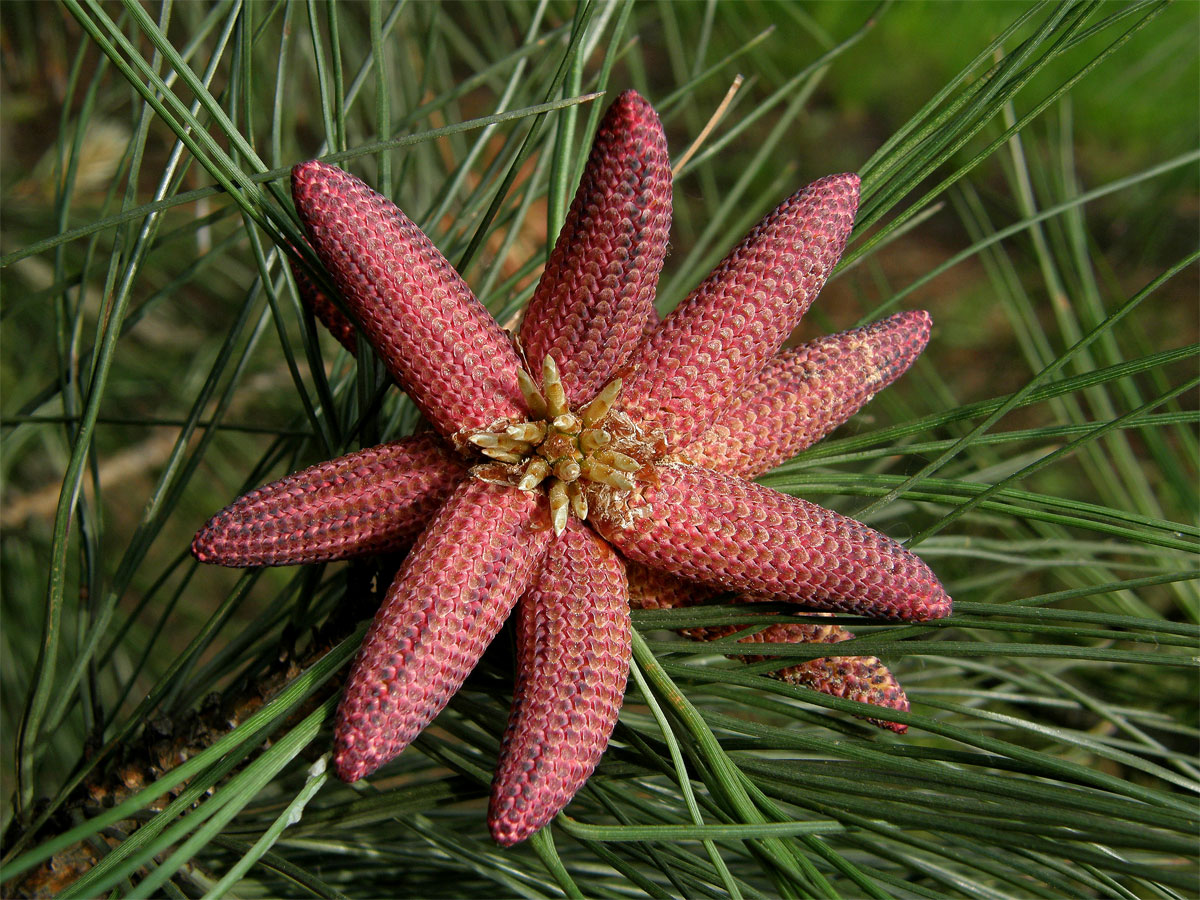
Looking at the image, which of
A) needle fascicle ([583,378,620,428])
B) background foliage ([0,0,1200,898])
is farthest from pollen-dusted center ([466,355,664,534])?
background foliage ([0,0,1200,898])

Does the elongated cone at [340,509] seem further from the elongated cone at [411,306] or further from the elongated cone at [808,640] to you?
the elongated cone at [808,640]

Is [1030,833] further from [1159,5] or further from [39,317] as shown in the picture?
[39,317]

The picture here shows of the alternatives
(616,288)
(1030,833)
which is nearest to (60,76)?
(616,288)

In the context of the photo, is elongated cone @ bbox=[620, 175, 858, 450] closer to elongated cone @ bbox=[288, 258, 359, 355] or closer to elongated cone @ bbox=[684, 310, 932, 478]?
elongated cone @ bbox=[684, 310, 932, 478]

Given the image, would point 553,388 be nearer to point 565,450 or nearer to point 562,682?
point 565,450

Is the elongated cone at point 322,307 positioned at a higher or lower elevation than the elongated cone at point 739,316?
lower

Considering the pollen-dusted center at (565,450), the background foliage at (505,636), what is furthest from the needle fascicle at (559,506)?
the background foliage at (505,636)

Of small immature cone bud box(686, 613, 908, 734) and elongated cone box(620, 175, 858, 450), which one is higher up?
elongated cone box(620, 175, 858, 450)
